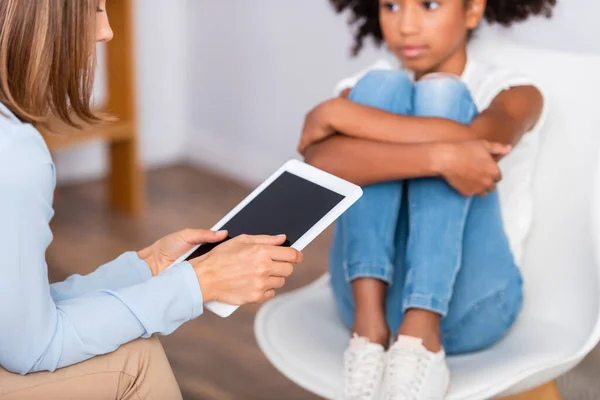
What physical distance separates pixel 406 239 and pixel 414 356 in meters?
0.22

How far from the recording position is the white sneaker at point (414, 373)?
1.13 m

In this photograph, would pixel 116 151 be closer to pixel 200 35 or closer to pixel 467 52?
pixel 200 35

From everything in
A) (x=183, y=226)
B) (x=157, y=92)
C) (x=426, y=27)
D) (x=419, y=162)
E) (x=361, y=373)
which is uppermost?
(x=426, y=27)

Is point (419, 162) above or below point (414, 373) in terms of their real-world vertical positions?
above

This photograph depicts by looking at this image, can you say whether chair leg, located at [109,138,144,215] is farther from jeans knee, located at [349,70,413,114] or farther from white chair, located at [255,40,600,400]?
jeans knee, located at [349,70,413,114]

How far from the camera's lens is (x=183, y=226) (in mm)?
2617

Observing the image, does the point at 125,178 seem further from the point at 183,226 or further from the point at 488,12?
the point at 488,12

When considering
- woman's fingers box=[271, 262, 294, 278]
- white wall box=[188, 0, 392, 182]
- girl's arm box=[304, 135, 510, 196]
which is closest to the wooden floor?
white wall box=[188, 0, 392, 182]

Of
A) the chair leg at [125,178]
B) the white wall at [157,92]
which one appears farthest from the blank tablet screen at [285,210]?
the white wall at [157,92]

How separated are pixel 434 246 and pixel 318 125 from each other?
0.83 feet

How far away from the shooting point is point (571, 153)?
1383 mm

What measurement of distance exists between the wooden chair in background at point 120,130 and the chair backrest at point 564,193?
1.40 metres

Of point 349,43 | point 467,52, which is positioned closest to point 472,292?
point 467,52

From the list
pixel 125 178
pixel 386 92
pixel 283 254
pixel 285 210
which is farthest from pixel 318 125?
pixel 125 178
